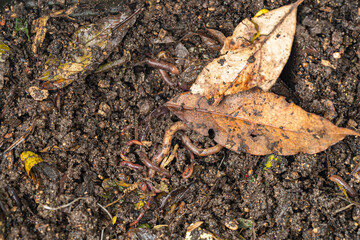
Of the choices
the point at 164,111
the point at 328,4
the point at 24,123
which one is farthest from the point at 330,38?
the point at 24,123

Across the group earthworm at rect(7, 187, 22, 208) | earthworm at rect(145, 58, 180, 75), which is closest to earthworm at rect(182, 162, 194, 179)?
earthworm at rect(145, 58, 180, 75)

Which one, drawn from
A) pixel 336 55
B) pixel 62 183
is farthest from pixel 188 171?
pixel 336 55

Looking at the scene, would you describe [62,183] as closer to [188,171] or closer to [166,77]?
[188,171]

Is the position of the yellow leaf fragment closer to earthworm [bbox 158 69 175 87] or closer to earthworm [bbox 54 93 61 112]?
earthworm [bbox 54 93 61 112]

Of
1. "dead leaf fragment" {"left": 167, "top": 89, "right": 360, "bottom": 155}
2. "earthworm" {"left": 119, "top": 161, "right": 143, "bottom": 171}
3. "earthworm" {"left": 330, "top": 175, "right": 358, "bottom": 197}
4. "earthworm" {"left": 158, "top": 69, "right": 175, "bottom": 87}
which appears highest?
"earthworm" {"left": 158, "top": 69, "right": 175, "bottom": 87}

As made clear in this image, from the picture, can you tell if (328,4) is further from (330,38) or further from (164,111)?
(164,111)

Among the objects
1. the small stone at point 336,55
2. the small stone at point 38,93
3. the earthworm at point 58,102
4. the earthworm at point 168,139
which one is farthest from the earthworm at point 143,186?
the small stone at point 336,55
